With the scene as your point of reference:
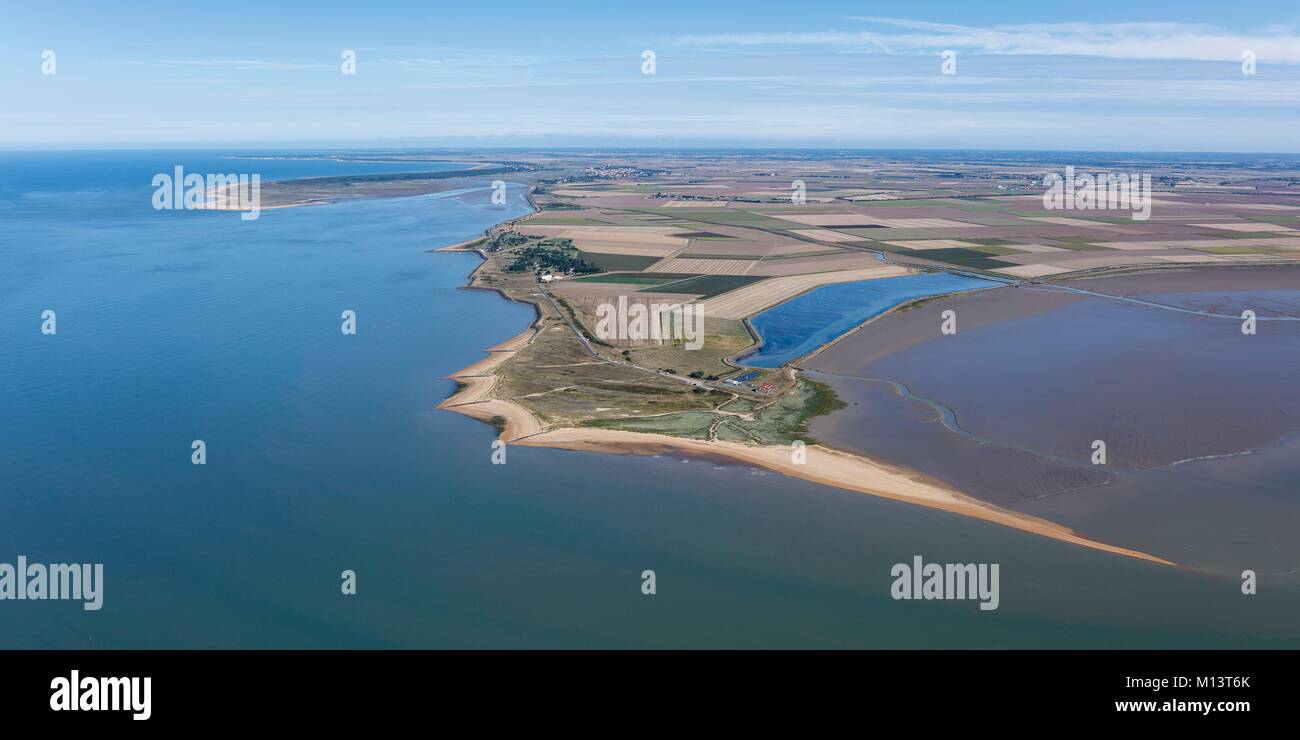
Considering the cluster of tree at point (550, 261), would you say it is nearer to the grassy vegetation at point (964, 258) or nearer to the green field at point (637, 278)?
the green field at point (637, 278)

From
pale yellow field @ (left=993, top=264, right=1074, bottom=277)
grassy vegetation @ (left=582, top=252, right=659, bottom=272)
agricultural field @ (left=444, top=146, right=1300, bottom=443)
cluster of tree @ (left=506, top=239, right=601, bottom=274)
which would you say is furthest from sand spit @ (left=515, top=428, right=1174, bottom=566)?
pale yellow field @ (left=993, top=264, right=1074, bottom=277)

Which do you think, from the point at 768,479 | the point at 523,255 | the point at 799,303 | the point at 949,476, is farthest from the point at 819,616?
the point at 523,255

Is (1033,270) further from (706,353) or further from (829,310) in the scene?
(706,353)

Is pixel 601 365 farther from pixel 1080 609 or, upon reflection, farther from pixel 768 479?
pixel 1080 609

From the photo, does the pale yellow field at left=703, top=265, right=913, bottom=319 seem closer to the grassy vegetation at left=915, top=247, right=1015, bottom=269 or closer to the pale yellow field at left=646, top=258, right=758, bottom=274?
the pale yellow field at left=646, top=258, right=758, bottom=274

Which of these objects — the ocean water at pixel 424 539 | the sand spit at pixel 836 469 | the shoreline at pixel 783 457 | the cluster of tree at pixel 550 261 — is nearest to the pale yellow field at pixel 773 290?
the cluster of tree at pixel 550 261

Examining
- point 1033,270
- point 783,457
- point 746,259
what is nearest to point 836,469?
point 783,457
